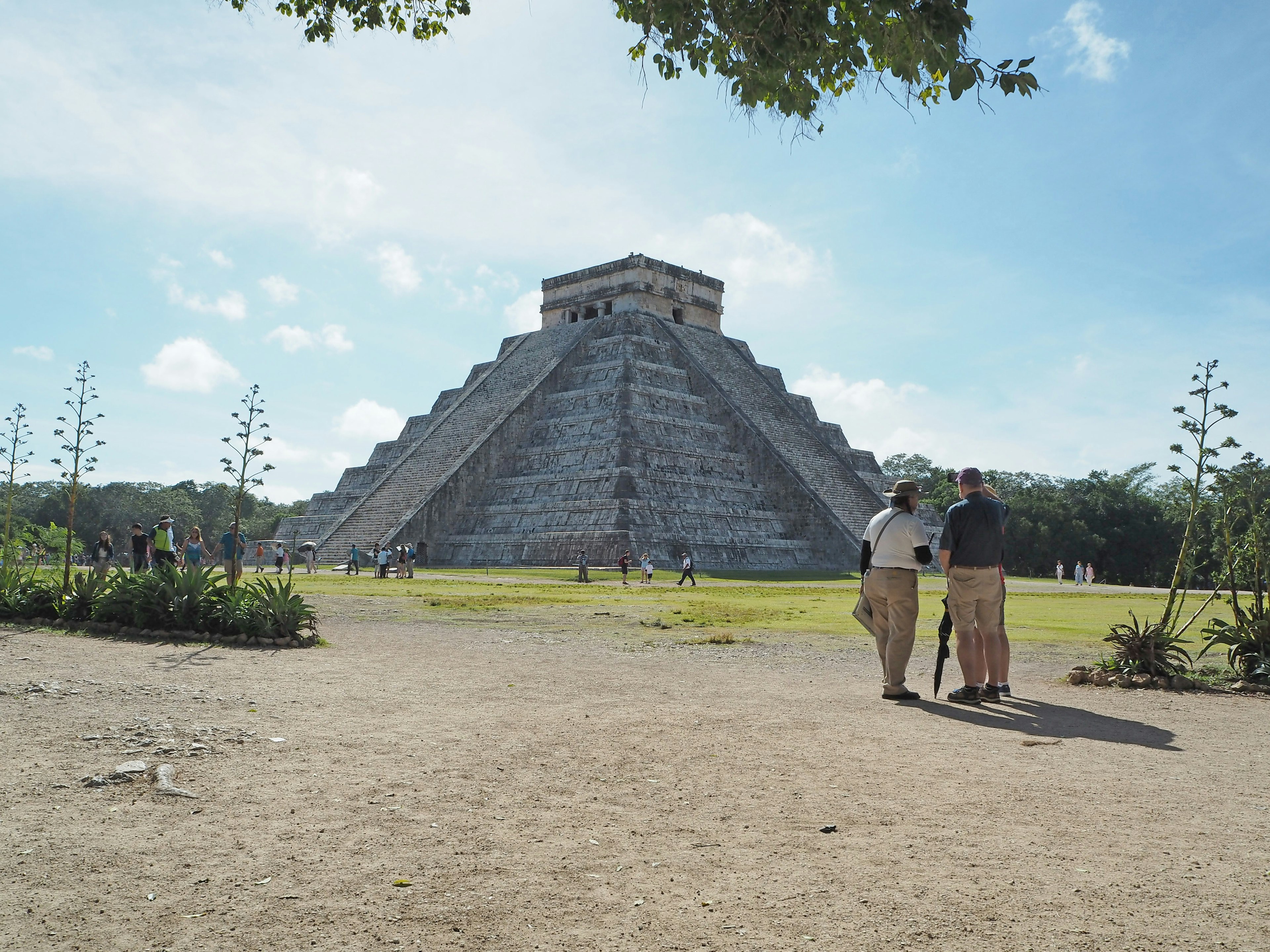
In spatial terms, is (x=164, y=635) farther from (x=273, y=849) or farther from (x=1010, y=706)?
(x=1010, y=706)

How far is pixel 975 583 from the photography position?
22.1 feet

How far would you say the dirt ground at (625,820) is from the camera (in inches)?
110

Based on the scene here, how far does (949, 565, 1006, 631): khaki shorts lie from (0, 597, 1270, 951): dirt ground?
63 cm

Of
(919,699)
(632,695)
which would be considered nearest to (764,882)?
(632,695)

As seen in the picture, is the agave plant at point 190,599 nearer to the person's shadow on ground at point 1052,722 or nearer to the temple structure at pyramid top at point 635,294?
the person's shadow on ground at point 1052,722

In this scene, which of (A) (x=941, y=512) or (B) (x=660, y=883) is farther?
(A) (x=941, y=512)

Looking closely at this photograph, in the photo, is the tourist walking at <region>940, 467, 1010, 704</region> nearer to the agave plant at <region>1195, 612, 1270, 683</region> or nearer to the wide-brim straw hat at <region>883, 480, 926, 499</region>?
Result: the wide-brim straw hat at <region>883, 480, 926, 499</region>

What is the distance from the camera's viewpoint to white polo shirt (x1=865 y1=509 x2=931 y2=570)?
6.77 metres

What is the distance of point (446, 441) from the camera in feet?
132

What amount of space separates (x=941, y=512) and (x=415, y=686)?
49.3 metres

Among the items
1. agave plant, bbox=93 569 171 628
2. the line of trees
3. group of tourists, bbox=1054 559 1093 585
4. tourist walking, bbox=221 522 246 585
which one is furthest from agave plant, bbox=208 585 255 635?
the line of trees

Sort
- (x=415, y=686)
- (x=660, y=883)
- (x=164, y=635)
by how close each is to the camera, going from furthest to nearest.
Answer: (x=164, y=635), (x=415, y=686), (x=660, y=883)

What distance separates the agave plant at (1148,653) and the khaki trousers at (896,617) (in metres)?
1.95

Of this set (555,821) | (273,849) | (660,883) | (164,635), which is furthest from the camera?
(164,635)
